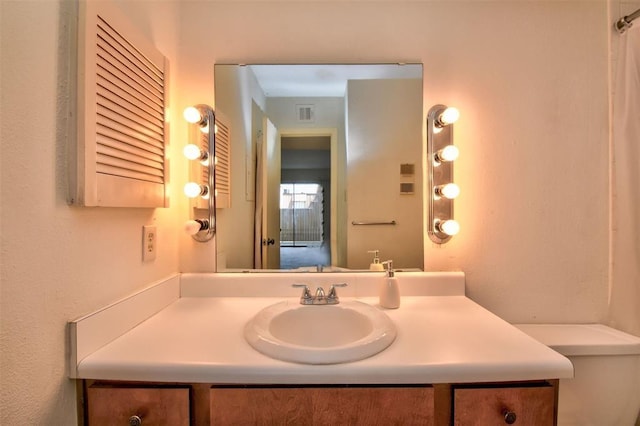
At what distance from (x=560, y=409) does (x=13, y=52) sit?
1803 millimetres

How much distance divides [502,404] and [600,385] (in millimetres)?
685

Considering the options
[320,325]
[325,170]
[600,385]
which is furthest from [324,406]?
[600,385]

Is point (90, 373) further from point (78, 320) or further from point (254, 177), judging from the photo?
point (254, 177)

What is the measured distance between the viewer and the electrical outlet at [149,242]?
3.27 feet

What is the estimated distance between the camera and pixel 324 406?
0.71 meters

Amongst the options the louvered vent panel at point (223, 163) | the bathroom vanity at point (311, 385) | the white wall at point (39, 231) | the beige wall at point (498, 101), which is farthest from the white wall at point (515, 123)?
the white wall at point (39, 231)

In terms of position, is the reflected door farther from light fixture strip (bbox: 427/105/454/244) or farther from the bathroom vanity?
light fixture strip (bbox: 427/105/454/244)

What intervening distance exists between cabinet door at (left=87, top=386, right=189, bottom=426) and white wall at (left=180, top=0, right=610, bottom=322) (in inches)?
38.6

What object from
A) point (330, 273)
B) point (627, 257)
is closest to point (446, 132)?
point (330, 273)

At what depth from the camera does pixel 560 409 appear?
106cm

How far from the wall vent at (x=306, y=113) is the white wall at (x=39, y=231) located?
2.48 feet

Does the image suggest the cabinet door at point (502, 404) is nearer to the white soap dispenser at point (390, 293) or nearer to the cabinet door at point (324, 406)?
the cabinet door at point (324, 406)

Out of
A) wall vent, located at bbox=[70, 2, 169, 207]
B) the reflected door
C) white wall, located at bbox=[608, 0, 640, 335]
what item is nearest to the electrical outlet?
wall vent, located at bbox=[70, 2, 169, 207]

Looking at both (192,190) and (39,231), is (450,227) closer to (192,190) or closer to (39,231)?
(192,190)
